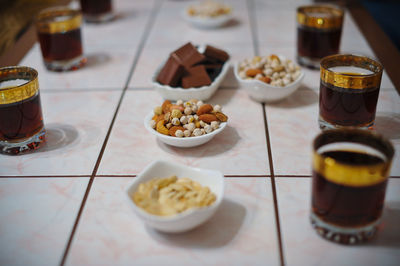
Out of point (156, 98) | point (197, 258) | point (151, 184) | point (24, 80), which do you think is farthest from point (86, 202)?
point (156, 98)

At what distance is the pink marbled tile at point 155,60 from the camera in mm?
1396

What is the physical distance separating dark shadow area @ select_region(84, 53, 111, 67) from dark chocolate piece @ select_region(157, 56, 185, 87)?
1.35 feet

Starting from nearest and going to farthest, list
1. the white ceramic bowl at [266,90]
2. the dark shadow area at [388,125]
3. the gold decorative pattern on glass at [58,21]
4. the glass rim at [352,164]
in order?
the glass rim at [352,164]
the dark shadow area at [388,125]
the white ceramic bowl at [266,90]
the gold decorative pattern on glass at [58,21]

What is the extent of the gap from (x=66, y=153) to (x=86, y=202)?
0.69ft

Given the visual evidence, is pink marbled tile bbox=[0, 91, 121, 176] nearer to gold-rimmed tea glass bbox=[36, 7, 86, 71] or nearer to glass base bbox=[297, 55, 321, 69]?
gold-rimmed tea glass bbox=[36, 7, 86, 71]

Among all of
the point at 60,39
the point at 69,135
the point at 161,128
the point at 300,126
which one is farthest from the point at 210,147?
the point at 60,39

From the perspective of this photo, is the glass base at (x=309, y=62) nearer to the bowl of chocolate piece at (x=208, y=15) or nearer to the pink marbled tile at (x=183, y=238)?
the bowl of chocolate piece at (x=208, y=15)

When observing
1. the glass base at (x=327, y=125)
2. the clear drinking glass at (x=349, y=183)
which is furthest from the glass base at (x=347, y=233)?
the glass base at (x=327, y=125)

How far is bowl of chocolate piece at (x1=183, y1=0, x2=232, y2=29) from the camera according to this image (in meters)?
1.83

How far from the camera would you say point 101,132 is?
113 centimetres

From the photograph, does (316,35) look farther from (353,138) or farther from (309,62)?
(353,138)

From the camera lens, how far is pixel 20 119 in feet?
3.30

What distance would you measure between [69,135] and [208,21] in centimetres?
90

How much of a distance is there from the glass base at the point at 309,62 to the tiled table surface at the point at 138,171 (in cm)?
8
